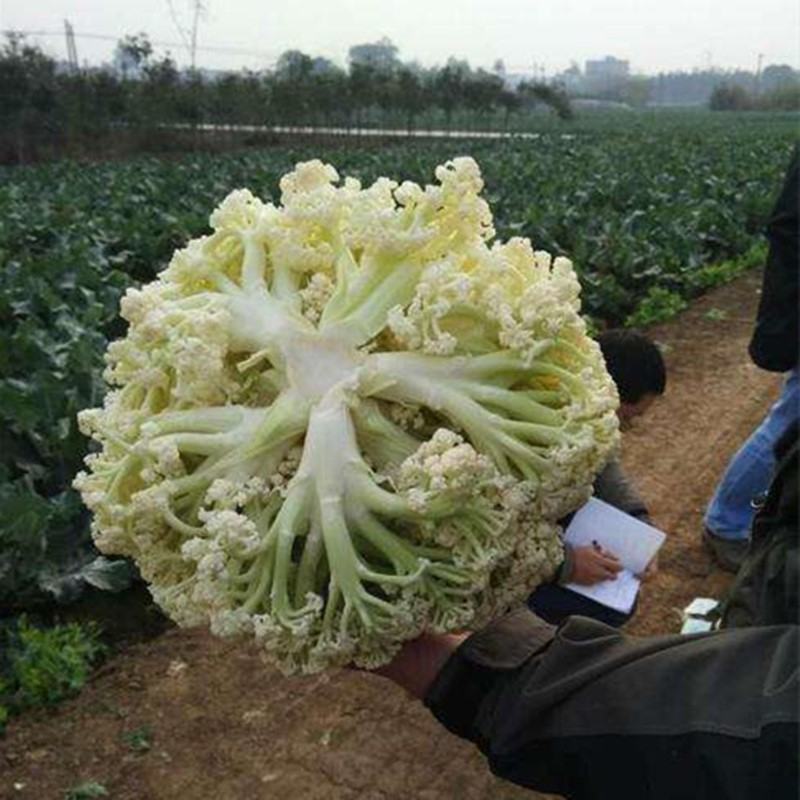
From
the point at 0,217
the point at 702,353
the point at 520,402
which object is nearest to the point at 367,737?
the point at 520,402

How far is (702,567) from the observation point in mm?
5129

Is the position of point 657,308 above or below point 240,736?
above

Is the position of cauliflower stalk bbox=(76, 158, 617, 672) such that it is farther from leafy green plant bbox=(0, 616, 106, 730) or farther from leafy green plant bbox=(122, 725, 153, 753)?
leafy green plant bbox=(0, 616, 106, 730)

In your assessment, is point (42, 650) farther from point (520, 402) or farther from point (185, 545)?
point (520, 402)

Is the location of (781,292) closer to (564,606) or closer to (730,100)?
(564,606)

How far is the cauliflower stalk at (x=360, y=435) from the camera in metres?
1.50

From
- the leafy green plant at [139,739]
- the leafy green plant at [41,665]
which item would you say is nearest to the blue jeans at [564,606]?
the leafy green plant at [139,739]

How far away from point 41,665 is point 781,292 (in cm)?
352

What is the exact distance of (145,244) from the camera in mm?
13141

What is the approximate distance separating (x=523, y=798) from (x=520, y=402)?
2421 mm

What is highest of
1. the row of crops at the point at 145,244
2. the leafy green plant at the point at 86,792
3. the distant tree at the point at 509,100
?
the distant tree at the point at 509,100

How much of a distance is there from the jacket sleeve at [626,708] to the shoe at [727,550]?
3522mm

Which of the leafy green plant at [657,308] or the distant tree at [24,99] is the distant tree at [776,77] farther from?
the leafy green plant at [657,308]

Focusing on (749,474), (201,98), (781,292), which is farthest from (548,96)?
(781,292)
